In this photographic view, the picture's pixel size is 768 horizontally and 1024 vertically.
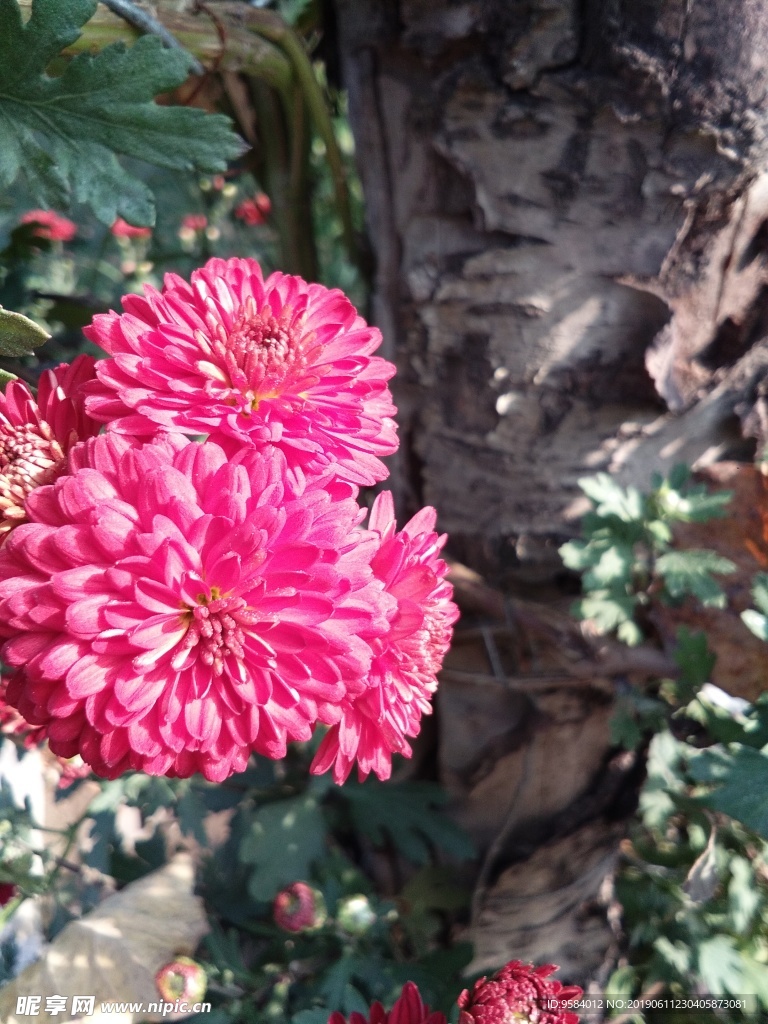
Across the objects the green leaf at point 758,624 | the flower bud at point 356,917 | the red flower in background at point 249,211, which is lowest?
→ the flower bud at point 356,917

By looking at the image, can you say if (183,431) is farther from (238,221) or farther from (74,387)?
(238,221)

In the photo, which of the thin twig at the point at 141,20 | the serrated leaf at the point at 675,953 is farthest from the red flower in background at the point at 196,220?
the serrated leaf at the point at 675,953

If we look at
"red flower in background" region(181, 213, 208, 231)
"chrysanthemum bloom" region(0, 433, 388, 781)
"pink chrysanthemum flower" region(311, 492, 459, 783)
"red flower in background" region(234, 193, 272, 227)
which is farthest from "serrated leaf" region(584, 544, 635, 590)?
"red flower in background" region(234, 193, 272, 227)

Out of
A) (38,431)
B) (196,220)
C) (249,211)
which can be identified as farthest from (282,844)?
(249,211)

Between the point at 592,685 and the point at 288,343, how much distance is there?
32.1 inches

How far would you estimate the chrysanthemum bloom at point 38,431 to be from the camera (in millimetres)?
562

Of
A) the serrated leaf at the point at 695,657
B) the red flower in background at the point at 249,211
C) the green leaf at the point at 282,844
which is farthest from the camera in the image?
the red flower in background at the point at 249,211

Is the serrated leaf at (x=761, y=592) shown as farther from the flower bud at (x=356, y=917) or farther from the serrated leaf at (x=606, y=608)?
the flower bud at (x=356, y=917)

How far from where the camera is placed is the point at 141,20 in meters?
0.77

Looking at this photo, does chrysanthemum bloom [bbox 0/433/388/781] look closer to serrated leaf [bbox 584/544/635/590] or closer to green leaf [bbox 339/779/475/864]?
serrated leaf [bbox 584/544/635/590]

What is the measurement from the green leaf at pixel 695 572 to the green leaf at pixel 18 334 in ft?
2.37

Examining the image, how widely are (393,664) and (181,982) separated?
0.49 meters

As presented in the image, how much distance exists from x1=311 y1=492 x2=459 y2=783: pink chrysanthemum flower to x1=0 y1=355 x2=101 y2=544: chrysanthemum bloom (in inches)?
9.6

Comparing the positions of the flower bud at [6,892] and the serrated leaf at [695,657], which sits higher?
the serrated leaf at [695,657]
